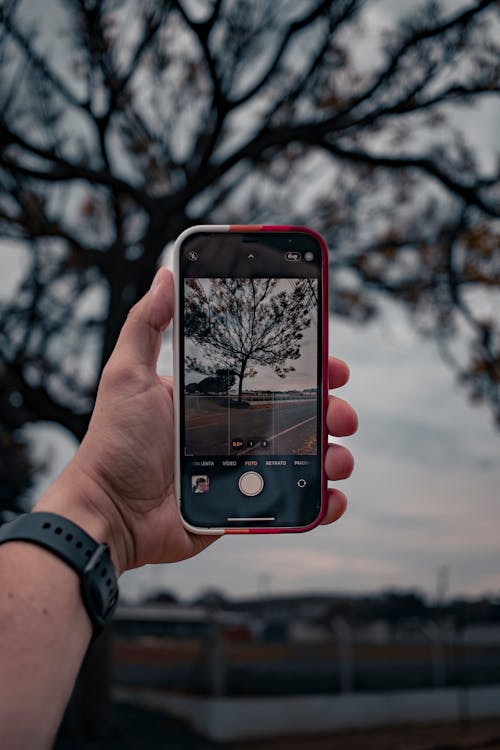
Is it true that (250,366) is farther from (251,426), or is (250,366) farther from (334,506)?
(334,506)

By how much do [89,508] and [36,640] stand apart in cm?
41

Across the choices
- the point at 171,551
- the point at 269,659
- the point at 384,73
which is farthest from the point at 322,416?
the point at 269,659

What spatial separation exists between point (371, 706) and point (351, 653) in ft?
2.52

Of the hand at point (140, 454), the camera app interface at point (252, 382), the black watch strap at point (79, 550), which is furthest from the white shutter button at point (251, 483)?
the black watch strap at point (79, 550)

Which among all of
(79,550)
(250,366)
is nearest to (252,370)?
(250,366)

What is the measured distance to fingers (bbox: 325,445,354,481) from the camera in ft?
6.65

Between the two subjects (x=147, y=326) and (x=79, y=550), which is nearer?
(x=79, y=550)

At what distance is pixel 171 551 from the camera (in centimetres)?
201

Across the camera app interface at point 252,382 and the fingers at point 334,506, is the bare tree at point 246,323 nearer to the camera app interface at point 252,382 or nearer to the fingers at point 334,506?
the camera app interface at point 252,382

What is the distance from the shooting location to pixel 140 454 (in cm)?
193

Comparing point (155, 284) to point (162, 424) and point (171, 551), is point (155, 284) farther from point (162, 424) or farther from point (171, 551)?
point (171, 551)

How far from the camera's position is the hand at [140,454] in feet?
6.07

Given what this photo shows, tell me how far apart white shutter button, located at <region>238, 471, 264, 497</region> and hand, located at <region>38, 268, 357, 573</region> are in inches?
5.6

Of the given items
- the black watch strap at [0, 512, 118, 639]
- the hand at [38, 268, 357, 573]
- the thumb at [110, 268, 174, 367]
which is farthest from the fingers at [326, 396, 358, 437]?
the black watch strap at [0, 512, 118, 639]
